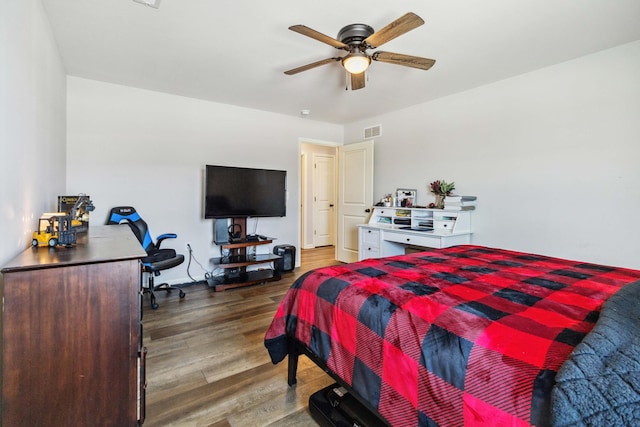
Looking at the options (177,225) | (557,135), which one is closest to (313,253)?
(177,225)

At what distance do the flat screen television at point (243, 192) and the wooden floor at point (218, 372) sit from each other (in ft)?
4.03

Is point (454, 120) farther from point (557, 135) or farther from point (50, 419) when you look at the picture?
point (50, 419)

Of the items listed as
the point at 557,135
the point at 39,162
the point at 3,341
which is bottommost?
the point at 3,341

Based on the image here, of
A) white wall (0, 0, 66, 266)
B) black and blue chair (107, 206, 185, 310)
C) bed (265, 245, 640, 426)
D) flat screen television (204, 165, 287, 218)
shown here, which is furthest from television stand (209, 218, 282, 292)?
bed (265, 245, 640, 426)

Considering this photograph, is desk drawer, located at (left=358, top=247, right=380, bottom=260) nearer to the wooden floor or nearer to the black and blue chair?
the wooden floor

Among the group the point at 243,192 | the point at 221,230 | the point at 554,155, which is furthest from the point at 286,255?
the point at 554,155

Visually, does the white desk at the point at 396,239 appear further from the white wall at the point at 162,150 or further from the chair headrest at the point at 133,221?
the chair headrest at the point at 133,221

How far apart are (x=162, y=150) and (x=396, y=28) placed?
10.2 ft

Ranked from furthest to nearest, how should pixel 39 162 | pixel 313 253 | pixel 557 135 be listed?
pixel 313 253, pixel 557 135, pixel 39 162

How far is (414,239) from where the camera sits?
373cm

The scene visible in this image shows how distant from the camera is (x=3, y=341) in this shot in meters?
1.10

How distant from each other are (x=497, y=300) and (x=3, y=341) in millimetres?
1913

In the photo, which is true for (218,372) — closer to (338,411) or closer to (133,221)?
(338,411)

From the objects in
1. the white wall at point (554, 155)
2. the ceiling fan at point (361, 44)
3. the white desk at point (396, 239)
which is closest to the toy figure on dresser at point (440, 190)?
the white wall at point (554, 155)
